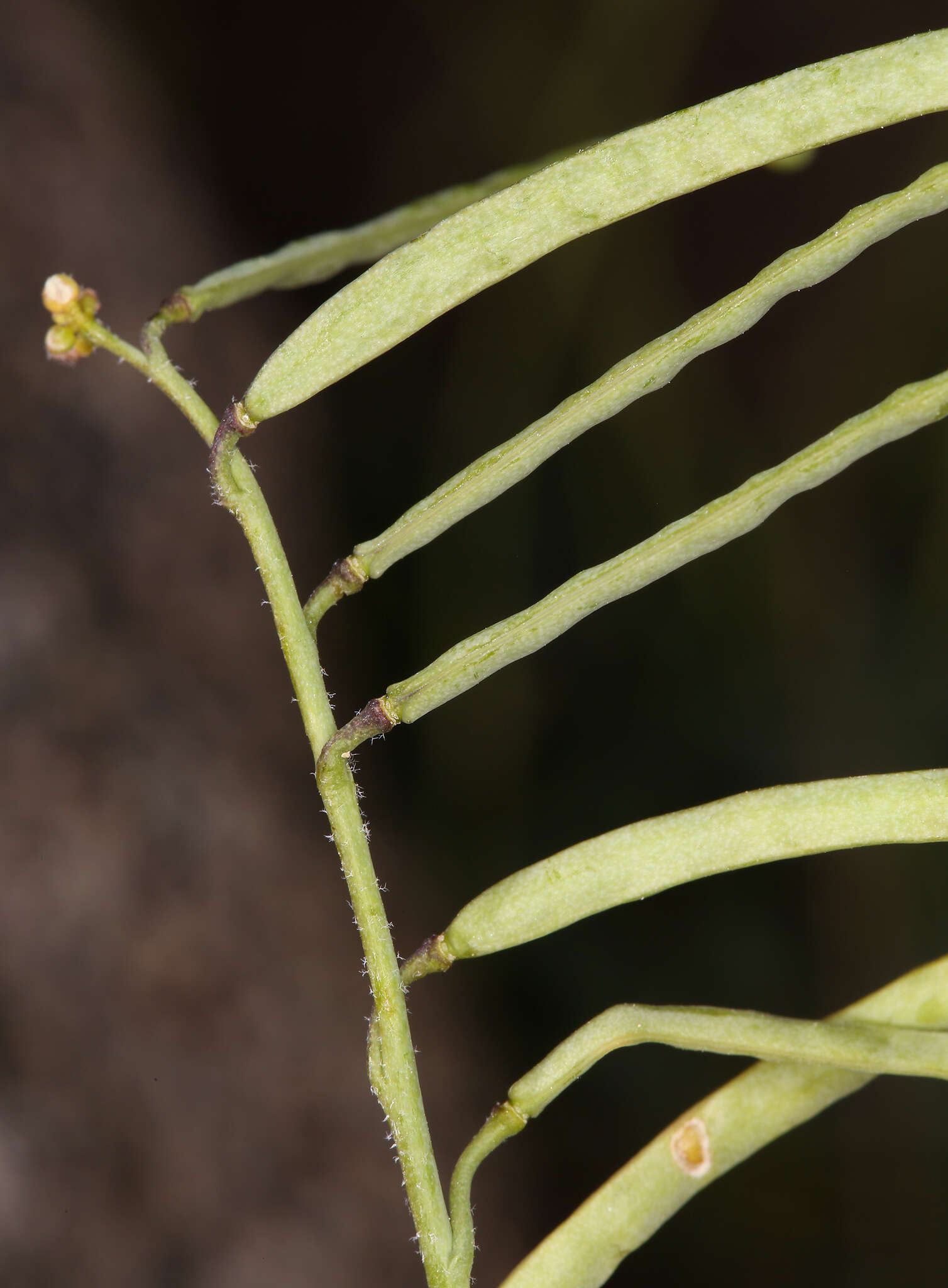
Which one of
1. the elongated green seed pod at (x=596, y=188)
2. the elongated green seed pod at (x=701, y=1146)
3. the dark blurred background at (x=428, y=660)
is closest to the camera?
the elongated green seed pod at (x=596, y=188)

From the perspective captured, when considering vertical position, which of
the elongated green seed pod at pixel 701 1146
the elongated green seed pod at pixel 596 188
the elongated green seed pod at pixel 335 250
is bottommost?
the elongated green seed pod at pixel 701 1146

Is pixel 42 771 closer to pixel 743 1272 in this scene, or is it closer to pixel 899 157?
pixel 743 1272

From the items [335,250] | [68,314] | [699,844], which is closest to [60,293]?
[68,314]

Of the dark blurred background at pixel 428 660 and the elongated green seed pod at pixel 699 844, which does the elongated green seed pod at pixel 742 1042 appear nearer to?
the elongated green seed pod at pixel 699 844

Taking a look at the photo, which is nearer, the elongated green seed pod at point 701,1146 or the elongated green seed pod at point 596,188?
the elongated green seed pod at point 596,188

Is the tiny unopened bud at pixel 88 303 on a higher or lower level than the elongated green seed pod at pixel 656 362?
higher

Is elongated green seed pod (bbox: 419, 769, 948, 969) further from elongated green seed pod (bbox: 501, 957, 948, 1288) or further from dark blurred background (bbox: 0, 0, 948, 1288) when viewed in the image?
dark blurred background (bbox: 0, 0, 948, 1288)

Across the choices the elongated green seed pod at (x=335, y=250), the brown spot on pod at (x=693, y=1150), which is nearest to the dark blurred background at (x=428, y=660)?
the elongated green seed pod at (x=335, y=250)
